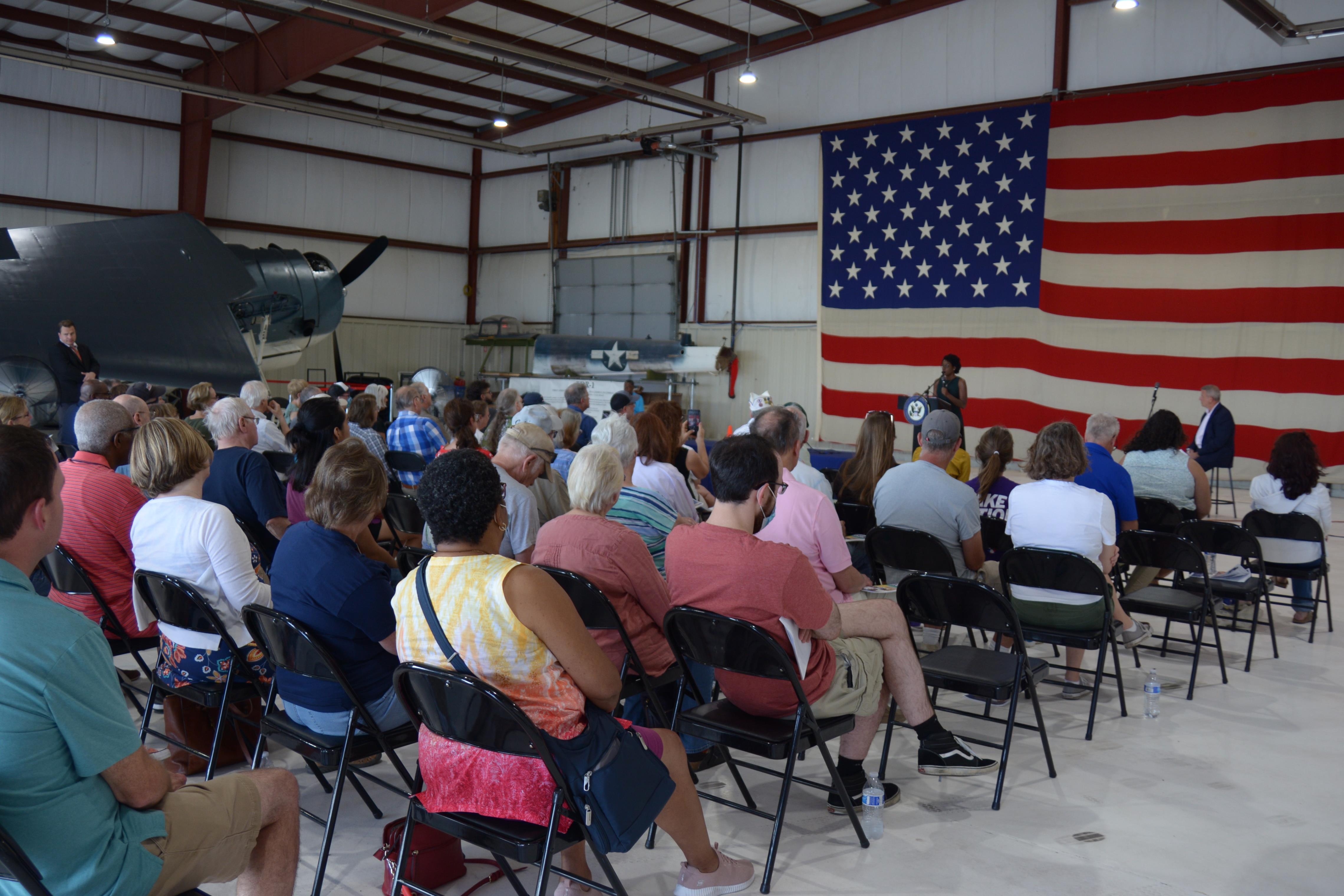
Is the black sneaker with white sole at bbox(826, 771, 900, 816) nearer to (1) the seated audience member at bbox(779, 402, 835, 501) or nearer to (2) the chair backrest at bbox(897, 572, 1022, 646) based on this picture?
Answer: (2) the chair backrest at bbox(897, 572, 1022, 646)

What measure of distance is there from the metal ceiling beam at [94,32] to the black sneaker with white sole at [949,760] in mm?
15121

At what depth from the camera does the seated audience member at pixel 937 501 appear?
4.00m

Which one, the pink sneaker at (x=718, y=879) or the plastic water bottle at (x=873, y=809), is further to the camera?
the plastic water bottle at (x=873, y=809)

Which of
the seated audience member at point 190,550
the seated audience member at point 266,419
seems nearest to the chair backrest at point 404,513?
the seated audience member at point 266,419

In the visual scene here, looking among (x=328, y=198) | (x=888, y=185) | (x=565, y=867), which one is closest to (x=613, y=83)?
(x=888, y=185)

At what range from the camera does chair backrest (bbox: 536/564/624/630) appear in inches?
105

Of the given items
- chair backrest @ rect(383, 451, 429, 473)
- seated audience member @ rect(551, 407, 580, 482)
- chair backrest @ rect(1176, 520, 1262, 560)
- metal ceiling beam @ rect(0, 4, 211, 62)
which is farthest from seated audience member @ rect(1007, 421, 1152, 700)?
metal ceiling beam @ rect(0, 4, 211, 62)

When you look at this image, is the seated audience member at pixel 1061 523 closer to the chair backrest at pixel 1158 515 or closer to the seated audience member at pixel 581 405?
the chair backrest at pixel 1158 515

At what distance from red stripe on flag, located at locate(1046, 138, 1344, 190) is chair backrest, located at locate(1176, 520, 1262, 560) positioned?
25.0 ft

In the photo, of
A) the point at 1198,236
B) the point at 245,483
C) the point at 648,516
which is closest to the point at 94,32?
the point at 245,483

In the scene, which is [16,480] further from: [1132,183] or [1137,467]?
[1132,183]

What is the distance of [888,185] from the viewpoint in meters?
13.9

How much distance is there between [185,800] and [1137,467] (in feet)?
17.6

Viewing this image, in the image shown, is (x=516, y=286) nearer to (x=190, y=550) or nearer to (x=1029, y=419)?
(x=1029, y=419)
